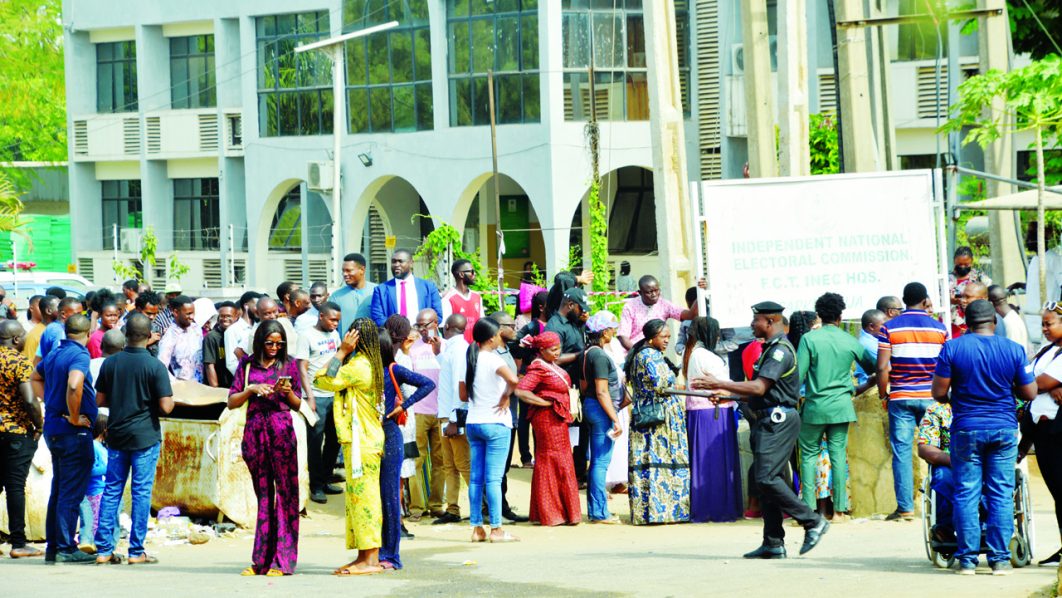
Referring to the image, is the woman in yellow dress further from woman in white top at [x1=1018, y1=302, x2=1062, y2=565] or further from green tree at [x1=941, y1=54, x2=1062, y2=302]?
green tree at [x1=941, y1=54, x2=1062, y2=302]

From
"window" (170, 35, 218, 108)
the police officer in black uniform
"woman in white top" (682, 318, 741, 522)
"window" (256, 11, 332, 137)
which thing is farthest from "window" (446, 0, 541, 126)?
the police officer in black uniform

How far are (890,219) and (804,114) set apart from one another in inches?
144

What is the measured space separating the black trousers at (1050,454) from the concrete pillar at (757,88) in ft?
Answer: 27.7

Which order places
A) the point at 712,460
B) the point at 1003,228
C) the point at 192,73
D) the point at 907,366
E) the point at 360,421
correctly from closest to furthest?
the point at 360,421 → the point at 907,366 → the point at 712,460 → the point at 1003,228 → the point at 192,73

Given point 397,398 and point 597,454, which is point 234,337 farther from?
point 397,398

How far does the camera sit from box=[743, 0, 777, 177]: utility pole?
1853 centimetres

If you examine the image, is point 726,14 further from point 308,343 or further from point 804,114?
point 308,343

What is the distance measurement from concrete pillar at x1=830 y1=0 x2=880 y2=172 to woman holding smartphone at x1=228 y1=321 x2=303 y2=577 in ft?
29.2

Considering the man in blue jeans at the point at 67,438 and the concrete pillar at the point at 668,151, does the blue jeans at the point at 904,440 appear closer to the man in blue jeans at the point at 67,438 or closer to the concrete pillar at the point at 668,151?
the concrete pillar at the point at 668,151

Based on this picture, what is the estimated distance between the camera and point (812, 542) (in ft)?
37.0

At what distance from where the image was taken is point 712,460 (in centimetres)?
1373

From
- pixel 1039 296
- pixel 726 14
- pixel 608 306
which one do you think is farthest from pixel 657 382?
pixel 726 14

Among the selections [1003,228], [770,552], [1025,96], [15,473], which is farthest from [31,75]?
[770,552]

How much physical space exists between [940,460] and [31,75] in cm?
4213
